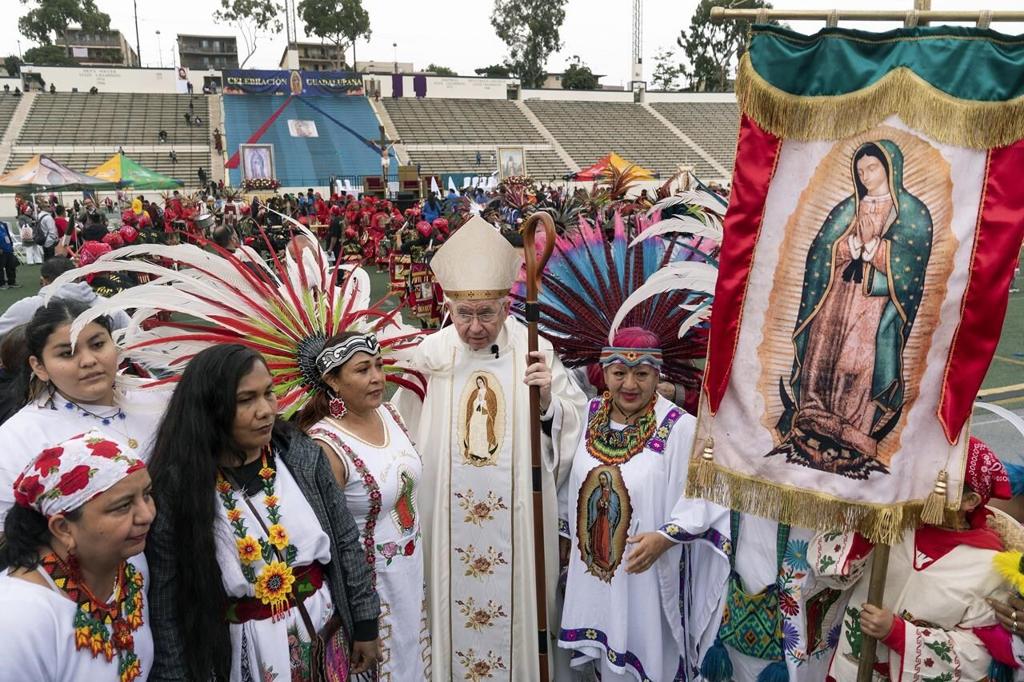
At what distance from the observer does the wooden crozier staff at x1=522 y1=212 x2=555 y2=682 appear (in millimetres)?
2844

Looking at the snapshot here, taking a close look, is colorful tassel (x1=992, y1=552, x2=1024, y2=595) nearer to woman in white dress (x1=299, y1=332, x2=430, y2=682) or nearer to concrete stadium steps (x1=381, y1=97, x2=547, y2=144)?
woman in white dress (x1=299, y1=332, x2=430, y2=682)

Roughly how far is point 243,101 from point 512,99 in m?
16.2

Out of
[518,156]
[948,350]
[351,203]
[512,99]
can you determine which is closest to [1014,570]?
[948,350]

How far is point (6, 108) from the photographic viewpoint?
36.6 m

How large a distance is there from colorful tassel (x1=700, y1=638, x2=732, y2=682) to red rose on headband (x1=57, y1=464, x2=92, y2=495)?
2151mm

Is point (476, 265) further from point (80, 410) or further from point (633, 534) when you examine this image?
point (80, 410)

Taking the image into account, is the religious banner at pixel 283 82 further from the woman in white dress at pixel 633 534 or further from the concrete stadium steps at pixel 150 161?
the woman in white dress at pixel 633 534

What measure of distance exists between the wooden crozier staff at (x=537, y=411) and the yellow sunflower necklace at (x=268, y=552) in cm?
105

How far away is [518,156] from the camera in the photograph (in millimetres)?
27781

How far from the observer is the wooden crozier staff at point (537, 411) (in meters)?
2.84

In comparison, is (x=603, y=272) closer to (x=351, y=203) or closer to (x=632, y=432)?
(x=632, y=432)

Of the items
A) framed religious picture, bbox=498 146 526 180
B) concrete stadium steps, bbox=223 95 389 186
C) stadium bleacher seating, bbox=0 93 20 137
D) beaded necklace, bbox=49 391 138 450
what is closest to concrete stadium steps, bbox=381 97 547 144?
concrete stadium steps, bbox=223 95 389 186

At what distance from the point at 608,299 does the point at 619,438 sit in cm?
75

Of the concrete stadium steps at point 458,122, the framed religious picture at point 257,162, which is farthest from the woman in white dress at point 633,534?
the concrete stadium steps at point 458,122
